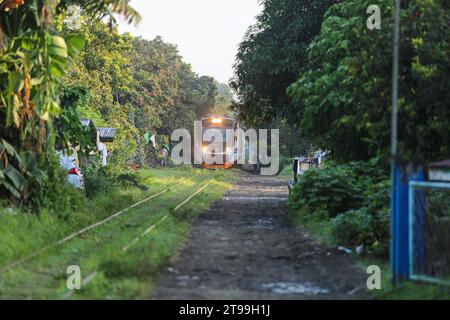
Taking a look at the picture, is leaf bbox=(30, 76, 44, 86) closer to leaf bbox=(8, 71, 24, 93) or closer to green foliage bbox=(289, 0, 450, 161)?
leaf bbox=(8, 71, 24, 93)

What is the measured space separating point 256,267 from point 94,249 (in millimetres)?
3343

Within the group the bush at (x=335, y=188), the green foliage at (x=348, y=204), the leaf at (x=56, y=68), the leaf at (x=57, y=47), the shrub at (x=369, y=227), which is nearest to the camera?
the shrub at (x=369, y=227)

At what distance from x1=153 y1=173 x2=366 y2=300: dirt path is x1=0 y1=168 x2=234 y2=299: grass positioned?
363 mm

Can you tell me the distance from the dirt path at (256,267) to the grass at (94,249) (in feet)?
1.19

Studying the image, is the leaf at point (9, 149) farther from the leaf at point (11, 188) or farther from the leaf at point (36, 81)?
the leaf at point (36, 81)

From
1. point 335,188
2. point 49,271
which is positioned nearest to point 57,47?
A: point 49,271

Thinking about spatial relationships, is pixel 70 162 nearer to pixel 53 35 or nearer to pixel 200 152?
pixel 53 35

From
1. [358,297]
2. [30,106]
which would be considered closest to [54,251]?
[30,106]

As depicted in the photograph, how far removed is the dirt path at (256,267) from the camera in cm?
954

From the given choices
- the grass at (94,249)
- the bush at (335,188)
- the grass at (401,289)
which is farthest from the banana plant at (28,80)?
the grass at (401,289)

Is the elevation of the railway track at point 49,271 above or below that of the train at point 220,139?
below

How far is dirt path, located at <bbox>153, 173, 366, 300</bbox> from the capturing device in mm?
9539

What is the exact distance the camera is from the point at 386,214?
1329cm

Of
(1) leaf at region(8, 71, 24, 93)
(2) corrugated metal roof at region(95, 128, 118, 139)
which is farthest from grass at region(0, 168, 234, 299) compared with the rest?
(2) corrugated metal roof at region(95, 128, 118, 139)
